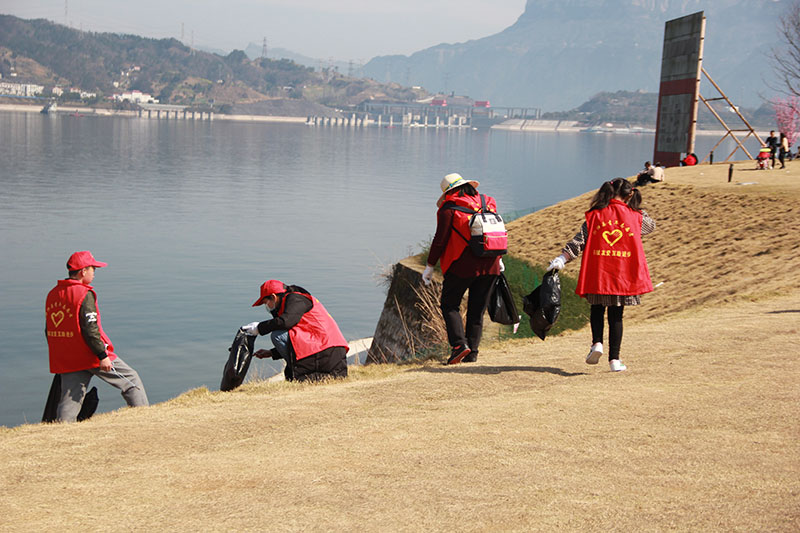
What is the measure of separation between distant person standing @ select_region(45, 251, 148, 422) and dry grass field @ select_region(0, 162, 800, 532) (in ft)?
1.48

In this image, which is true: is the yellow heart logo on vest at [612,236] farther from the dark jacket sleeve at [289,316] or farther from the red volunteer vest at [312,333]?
the dark jacket sleeve at [289,316]

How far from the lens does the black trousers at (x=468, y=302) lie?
30.4 feet

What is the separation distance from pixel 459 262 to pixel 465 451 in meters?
3.38

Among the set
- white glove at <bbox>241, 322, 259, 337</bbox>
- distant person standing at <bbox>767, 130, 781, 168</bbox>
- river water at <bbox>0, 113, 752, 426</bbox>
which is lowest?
river water at <bbox>0, 113, 752, 426</bbox>

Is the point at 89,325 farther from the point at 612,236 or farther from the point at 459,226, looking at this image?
the point at 612,236

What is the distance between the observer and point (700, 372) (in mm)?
8047

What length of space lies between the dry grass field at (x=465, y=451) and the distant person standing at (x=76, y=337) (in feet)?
1.48

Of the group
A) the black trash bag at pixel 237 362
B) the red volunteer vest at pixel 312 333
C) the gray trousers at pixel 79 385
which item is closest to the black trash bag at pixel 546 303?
the red volunteer vest at pixel 312 333

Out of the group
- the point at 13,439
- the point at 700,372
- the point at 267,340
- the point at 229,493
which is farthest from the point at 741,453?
the point at 267,340

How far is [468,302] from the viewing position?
361 inches

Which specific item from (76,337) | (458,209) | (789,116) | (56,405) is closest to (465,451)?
(458,209)

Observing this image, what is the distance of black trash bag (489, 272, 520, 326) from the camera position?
9289mm

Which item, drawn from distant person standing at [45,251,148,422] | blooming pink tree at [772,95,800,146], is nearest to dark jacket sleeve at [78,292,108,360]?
distant person standing at [45,251,148,422]

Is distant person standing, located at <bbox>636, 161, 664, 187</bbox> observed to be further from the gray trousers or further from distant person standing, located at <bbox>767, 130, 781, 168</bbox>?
the gray trousers
